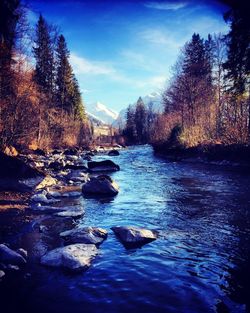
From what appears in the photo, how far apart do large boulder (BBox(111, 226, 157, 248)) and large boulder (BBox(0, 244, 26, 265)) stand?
2.19 meters

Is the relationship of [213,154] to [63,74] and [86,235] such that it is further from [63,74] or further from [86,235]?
[63,74]

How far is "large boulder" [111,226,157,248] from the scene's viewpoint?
716cm

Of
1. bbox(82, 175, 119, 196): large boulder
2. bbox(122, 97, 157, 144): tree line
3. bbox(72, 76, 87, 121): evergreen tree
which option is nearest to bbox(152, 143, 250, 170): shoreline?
bbox(82, 175, 119, 196): large boulder

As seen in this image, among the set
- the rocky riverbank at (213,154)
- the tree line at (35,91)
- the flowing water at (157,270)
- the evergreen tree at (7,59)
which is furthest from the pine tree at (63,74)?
the flowing water at (157,270)

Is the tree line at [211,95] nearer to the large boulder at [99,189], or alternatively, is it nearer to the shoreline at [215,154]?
the shoreline at [215,154]

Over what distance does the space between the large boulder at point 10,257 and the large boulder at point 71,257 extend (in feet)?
1.30

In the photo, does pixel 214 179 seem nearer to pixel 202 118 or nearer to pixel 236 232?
pixel 236 232

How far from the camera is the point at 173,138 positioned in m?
34.2

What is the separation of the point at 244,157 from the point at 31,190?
14.4m

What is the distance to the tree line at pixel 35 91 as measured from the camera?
65.4 ft

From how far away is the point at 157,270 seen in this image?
5.85 metres

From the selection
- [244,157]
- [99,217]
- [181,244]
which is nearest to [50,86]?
[244,157]

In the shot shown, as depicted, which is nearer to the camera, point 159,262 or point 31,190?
point 159,262

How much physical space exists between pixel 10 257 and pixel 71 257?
45.2 inches
